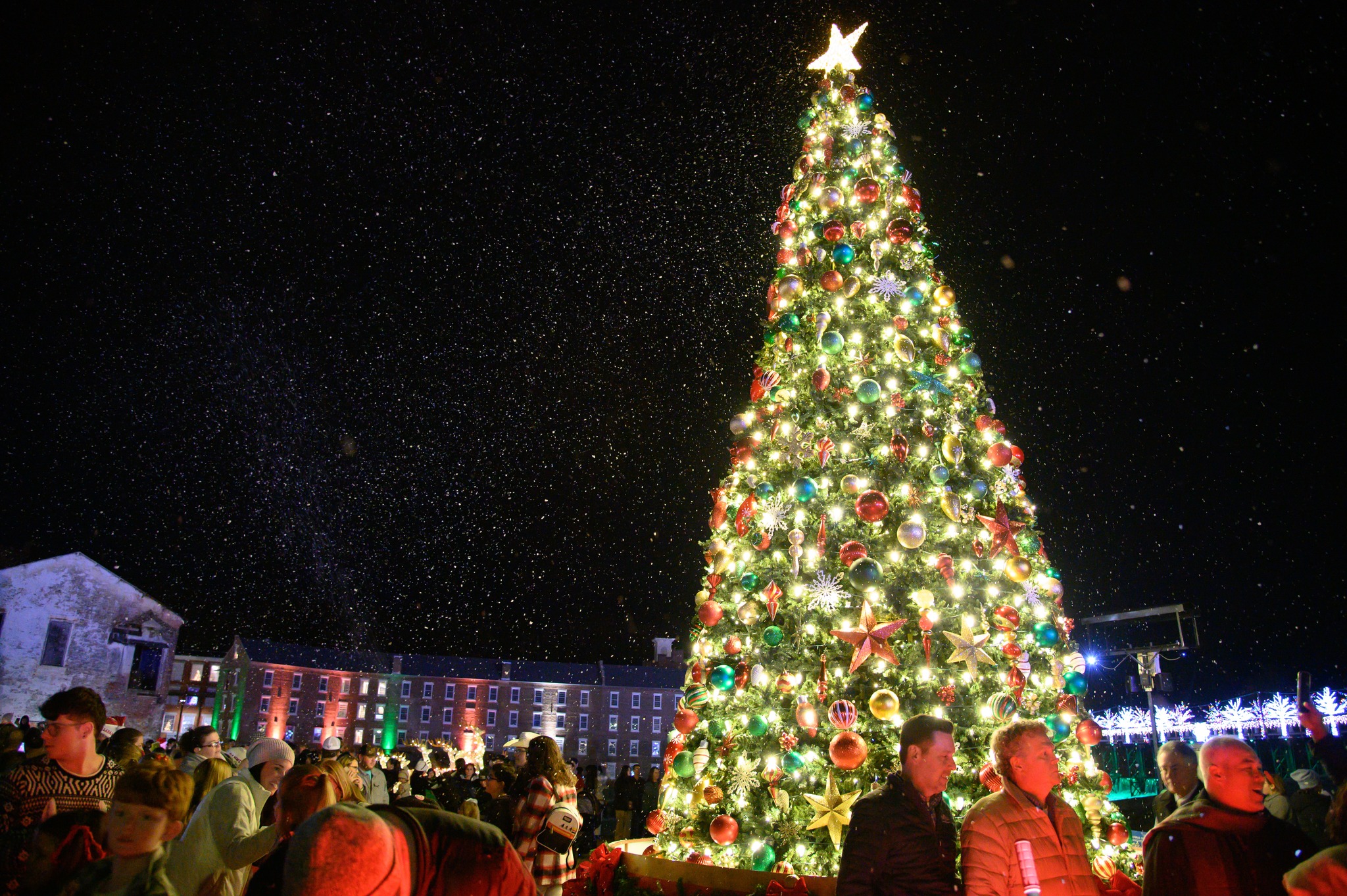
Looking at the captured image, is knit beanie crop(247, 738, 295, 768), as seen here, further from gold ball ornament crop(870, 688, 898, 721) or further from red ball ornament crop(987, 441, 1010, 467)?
red ball ornament crop(987, 441, 1010, 467)

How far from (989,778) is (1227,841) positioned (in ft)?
5.63

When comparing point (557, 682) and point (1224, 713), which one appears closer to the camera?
point (1224, 713)

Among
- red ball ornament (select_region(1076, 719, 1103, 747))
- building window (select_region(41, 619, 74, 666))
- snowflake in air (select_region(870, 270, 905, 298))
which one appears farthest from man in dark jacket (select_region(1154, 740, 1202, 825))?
building window (select_region(41, 619, 74, 666))

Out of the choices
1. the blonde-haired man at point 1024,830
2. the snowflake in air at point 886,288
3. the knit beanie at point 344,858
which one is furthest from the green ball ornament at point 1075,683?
the knit beanie at point 344,858

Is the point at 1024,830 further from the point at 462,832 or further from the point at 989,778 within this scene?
the point at 462,832

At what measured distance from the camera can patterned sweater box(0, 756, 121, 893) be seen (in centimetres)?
377

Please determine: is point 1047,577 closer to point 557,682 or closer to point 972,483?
point 972,483

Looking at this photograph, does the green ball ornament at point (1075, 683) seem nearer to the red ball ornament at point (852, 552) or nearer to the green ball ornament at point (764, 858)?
the red ball ornament at point (852, 552)

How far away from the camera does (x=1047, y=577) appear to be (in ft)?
20.9

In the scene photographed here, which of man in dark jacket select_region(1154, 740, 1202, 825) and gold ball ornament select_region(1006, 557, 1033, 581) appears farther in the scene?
gold ball ornament select_region(1006, 557, 1033, 581)

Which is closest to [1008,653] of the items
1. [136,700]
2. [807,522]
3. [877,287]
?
[807,522]

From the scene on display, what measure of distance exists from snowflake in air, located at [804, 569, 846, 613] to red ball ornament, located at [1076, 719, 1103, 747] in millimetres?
2057

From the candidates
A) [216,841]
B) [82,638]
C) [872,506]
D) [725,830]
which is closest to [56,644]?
[82,638]

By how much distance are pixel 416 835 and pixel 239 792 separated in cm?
291
